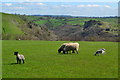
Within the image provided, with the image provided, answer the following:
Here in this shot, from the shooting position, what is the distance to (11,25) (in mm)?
145625

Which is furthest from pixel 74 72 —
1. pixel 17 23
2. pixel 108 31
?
pixel 108 31

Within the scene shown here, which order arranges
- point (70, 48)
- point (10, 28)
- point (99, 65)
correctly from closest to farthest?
point (99, 65)
point (70, 48)
point (10, 28)

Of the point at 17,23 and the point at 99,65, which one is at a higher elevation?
the point at 17,23

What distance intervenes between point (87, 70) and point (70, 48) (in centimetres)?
1336

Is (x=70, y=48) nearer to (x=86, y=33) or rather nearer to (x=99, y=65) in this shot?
(x=99, y=65)

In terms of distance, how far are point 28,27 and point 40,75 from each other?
148819mm

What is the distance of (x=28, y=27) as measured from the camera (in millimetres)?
164375

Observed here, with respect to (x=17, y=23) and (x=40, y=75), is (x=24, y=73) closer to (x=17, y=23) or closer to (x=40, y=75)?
(x=40, y=75)

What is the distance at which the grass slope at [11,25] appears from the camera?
132m

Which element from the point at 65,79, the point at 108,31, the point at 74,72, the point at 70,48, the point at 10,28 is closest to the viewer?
the point at 65,79

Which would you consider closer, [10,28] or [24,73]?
[24,73]

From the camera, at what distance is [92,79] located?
52.5 ft

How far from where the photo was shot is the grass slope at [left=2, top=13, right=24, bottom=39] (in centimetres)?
13165

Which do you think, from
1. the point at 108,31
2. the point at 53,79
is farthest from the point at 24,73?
the point at 108,31
